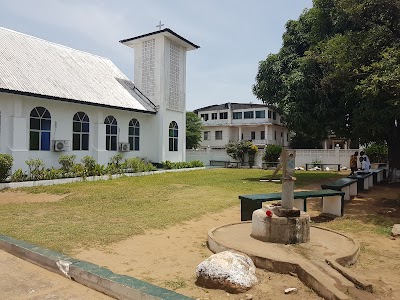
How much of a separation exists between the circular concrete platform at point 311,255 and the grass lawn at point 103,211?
1.97 metres

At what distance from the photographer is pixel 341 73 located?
1109 cm

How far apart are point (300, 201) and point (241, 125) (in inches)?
1434

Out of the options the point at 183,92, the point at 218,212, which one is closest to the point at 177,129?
the point at 183,92

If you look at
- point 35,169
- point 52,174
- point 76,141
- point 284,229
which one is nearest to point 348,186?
point 284,229

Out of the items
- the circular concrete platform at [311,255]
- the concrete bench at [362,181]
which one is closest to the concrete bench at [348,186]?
the concrete bench at [362,181]

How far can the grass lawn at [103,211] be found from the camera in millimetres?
→ 6160

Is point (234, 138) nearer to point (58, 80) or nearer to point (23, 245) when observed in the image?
point (58, 80)

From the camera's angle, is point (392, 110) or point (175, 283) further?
point (392, 110)

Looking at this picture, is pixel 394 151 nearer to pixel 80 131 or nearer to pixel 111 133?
pixel 111 133

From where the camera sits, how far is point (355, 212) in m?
9.09

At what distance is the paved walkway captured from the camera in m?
3.77

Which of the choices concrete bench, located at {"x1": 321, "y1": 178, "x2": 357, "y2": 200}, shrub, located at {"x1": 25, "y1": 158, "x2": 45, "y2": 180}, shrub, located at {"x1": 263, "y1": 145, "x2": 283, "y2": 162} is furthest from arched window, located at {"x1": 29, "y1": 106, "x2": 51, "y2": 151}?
shrub, located at {"x1": 263, "y1": 145, "x2": 283, "y2": 162}

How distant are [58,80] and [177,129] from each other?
923 cm

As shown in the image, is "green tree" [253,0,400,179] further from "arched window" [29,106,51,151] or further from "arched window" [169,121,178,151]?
"arched window" [29,106,51,151]
